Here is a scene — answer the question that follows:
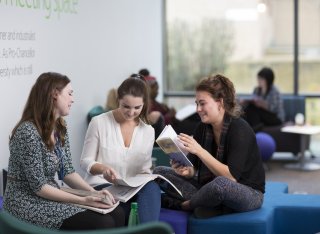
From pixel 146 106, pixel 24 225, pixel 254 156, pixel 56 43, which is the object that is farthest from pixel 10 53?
pixel 24 225

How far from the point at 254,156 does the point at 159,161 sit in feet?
5.62

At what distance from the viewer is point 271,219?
462 cm

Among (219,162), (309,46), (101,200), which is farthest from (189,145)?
(309,46)

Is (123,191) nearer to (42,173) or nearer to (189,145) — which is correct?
(189,145)

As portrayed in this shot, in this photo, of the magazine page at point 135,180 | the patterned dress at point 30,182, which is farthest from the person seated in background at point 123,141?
the patterned dress at point 30,182

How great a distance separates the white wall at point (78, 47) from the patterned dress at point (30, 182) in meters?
1.62

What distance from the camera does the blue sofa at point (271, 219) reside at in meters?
4.44

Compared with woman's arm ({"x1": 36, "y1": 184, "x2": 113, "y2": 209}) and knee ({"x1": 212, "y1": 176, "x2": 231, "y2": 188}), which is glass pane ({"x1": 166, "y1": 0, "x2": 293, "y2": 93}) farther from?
woman's arm ({"x1": 36, "y1": 184, "x2": 113, "y2": 209})

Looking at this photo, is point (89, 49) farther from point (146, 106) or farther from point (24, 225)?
point (24, 225)

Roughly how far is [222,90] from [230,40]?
5.90 m

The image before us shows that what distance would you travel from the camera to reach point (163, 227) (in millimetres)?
2471

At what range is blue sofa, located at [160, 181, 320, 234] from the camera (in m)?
4.44

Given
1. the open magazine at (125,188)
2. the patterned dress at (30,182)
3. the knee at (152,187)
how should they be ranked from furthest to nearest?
the knee at (152,187)
the open magazine at (125,188)
the patterned dress at (30,182)

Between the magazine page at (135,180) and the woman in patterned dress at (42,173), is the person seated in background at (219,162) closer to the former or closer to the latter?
the magazine page at (135,180)
